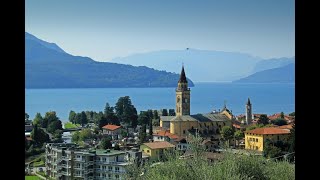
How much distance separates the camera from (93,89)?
41.2 metres

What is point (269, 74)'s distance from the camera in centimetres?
5219

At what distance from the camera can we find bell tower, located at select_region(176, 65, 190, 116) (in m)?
19.3

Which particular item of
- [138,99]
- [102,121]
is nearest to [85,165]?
[102,121]

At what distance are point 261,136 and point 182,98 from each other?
7.58 metres

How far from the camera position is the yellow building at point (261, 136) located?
11.6 meters

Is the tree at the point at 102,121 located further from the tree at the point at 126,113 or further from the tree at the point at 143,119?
the tree at the point at 143,119

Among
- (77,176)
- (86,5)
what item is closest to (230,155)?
(77,176)
